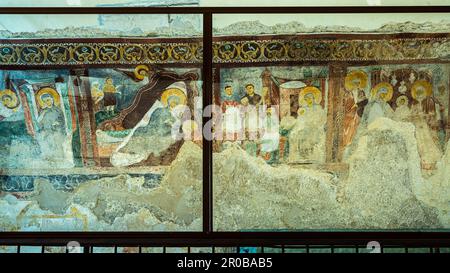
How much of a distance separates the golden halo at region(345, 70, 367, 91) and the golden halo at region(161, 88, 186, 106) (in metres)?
1.50

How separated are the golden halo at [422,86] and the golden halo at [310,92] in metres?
0.85

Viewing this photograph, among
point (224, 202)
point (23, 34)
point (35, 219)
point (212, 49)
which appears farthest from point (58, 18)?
point (224, 202)

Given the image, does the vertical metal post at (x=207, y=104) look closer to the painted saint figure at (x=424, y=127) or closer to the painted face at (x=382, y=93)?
the painted face at (x=382, y=93)

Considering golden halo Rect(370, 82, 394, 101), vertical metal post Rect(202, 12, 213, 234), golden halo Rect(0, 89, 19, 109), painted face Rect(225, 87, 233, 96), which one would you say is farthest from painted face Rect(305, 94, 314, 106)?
golden halo Rect(0, 89, 19, 109)

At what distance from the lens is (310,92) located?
6.18 m

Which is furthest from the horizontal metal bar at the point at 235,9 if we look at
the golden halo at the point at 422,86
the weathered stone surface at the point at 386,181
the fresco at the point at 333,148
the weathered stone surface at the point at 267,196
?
the weathered stone surface at the point at 267,196

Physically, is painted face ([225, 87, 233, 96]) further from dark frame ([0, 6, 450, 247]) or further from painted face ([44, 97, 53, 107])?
painted face ([44, 97, 53, 107])

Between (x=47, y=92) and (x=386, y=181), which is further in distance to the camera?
(x=47, y=92)

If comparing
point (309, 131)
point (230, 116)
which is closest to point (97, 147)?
point (230, 116)

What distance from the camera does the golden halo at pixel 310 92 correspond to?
6.18m

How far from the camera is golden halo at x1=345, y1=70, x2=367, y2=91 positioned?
6.16 meters

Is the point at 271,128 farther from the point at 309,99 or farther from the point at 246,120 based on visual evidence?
the point at 309,99
